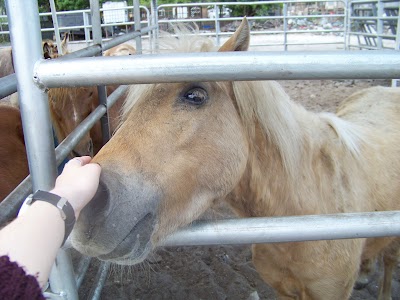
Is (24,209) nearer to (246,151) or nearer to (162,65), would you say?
(162,65)

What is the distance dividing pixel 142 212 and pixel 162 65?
473 millimetres

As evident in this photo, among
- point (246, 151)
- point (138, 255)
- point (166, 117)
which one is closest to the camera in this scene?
point (138, 255)

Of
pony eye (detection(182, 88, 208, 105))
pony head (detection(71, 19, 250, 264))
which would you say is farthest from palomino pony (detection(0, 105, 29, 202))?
pony eye (detection(182, 88, 208, 105))

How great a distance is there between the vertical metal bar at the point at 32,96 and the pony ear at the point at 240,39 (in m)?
0.67

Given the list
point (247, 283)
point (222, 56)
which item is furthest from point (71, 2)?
point (222, 56)

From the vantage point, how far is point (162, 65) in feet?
3.04

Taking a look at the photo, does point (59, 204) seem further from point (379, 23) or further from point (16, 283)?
point (379, 23)

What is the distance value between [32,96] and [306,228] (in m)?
0.80

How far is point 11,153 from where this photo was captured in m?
2.48

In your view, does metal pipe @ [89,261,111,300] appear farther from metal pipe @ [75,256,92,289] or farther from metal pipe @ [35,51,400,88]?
metal pipe @ [35,51,400,88]

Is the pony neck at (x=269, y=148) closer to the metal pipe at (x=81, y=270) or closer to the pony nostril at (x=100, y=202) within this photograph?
the pony nostril at (x=100, y=202)

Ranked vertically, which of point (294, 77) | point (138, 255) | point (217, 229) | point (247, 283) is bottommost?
point (247, 283)

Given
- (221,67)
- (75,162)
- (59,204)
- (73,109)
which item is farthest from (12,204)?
(73,109)

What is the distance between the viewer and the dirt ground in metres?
2.83
